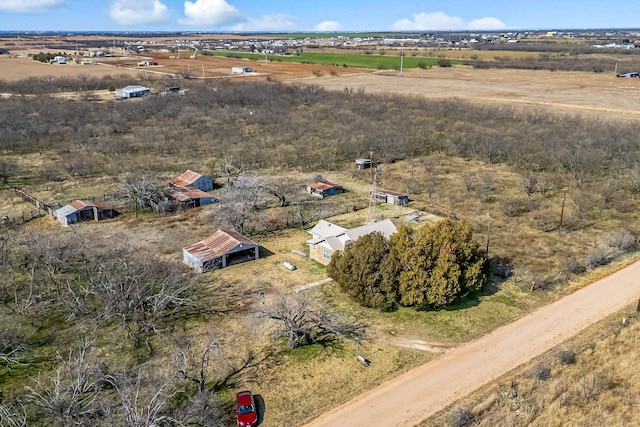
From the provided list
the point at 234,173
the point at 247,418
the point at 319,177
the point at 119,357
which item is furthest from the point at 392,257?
the point at 234,173

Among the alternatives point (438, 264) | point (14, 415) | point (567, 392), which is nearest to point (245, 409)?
point (14, 415)

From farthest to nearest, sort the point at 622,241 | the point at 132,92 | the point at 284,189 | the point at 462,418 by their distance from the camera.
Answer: the point at 132,92 < the point at 284,189 < the point at 622,241 < the point at 462,418

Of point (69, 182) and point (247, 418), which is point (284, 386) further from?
point (69, 182)

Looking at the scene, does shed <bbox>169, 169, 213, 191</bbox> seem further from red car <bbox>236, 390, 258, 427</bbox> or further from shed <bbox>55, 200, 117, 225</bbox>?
red car <bbox>236, 390, 258, 427</bbox>

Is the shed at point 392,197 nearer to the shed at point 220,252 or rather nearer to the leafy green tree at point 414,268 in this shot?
the leafy green tree at point 414,268

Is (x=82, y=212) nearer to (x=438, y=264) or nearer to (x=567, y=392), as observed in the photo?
(x=438, y=264)

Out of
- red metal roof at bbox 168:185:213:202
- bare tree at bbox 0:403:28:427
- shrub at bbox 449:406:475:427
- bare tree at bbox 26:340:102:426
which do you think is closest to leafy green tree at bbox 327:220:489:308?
shrub at bbox 449:406:475:427

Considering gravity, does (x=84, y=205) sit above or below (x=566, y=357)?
above
